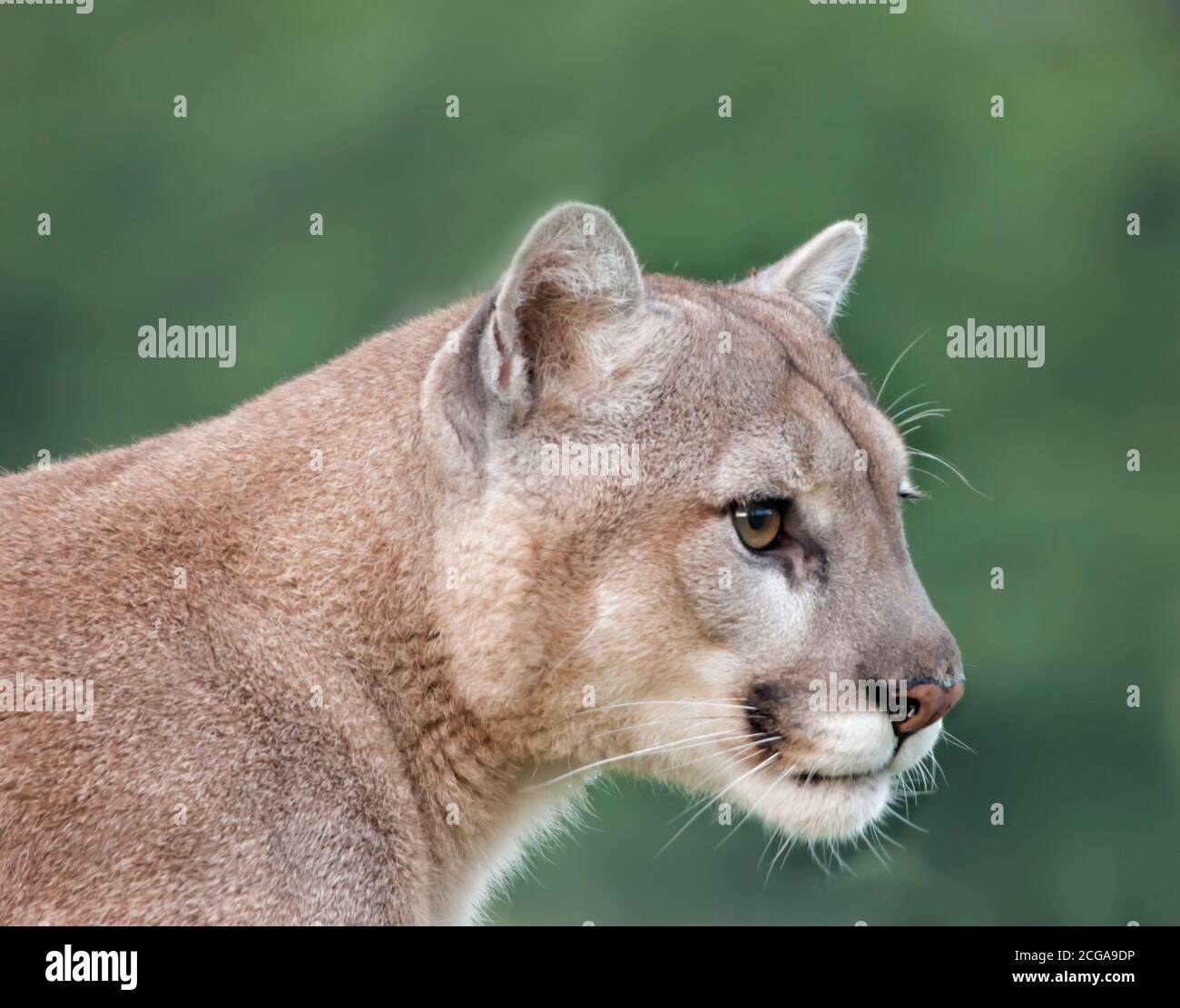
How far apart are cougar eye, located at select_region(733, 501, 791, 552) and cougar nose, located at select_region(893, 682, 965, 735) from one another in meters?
0.78

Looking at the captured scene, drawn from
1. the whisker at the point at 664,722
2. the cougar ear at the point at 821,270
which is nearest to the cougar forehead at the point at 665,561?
the whisker at the point at 664,722

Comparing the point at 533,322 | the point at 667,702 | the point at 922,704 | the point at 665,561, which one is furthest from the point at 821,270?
the point at 667,702

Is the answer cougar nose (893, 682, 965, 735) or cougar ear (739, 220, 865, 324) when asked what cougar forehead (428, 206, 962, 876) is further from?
cougar ear (739, 220, 865, 324)

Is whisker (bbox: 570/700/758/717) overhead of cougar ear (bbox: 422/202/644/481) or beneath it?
beneath

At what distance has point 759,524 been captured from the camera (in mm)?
6090

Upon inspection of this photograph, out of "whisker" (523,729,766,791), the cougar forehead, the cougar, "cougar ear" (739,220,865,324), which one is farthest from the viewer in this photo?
"cougar ear" (739,220,865,324)

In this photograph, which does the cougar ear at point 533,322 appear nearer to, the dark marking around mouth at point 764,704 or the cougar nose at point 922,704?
the dark marking around mouth at point 764,704

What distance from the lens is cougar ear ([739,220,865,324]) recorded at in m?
7.93

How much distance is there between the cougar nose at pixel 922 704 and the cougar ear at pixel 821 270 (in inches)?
94.7

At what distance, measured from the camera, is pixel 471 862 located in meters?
6.36

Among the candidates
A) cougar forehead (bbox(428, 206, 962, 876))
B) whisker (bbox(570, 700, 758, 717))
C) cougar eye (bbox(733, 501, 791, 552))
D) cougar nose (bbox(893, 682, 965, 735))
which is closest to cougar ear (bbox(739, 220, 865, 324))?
cougar forehead (bbox(428, 206, 962, 876))

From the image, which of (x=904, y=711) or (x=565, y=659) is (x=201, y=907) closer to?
(x=565, y=659)

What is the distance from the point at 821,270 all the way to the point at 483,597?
10.2 feet

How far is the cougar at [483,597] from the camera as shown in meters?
5.46
